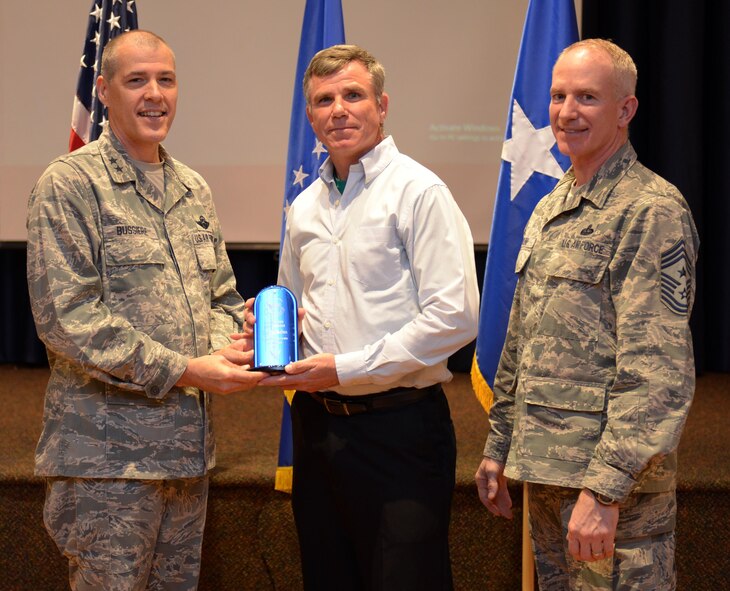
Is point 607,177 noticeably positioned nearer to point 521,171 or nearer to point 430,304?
point 430,304

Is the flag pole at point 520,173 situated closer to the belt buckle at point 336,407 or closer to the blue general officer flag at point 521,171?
the blue general officer flag at point 521,171

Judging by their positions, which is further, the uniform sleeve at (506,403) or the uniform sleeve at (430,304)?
the uniform sleeve at (506,403)

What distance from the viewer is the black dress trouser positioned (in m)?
2.15

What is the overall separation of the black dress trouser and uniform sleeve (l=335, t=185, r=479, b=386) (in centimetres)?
14

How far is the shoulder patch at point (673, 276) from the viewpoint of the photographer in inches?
74.6

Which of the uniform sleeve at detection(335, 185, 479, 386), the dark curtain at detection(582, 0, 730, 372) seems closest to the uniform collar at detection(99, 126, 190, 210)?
the uniform sleeve at detection(335, 185, 479, 386)

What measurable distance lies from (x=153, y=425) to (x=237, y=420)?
6.61 ft

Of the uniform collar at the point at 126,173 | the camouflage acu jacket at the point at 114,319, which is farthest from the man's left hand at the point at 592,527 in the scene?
the uniform collar at the point at 126,173

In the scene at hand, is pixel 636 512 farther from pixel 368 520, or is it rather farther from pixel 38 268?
pixel 38 268

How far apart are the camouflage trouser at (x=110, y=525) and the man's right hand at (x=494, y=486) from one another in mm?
813

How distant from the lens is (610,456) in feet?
6.21

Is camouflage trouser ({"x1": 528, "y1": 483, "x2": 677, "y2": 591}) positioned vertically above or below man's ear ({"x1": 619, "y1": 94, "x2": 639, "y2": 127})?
below

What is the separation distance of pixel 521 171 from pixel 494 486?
126cm

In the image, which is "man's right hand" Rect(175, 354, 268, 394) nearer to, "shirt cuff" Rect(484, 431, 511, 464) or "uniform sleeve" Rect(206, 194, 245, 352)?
"uniform sleeve" Rect(206, 194, 245, 352)
